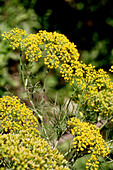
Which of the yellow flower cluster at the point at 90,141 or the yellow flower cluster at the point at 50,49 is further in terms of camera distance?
the yellow flower cluster at the point at 50,49

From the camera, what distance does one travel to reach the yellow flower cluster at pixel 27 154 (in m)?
0.89

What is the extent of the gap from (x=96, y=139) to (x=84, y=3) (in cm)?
181

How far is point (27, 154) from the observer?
909 mm

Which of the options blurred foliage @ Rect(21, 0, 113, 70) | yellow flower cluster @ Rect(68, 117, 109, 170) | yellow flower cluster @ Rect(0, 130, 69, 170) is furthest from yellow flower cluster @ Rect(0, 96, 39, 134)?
blurred foliage @ Rect(21, 0, 113, 70)

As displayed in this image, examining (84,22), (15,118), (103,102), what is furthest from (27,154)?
(84,22)

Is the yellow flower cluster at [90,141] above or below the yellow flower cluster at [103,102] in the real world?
below

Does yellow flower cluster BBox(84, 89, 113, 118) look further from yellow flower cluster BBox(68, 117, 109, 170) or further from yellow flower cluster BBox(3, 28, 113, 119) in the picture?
yellow flower cluster BBox(68, 117, 109, 170)

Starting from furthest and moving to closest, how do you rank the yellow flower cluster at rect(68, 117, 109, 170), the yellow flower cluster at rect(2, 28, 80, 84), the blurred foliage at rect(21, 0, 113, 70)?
the blurred foliage at rect(21, 0, 113, 70) → the yellow flower cluster at rect(2, 28, 80, 84) → the yellow flower cluster at rect(68, 117, 109, 170)

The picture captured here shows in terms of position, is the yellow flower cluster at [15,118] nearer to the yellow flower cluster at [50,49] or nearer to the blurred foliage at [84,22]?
the yellow flower cluster at [50,49]

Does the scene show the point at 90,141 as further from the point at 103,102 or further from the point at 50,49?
the point at 50,49

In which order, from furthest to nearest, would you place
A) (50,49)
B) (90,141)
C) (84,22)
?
(84,22), (50,49), (90,141)

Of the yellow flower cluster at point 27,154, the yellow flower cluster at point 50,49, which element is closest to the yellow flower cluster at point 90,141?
the yellow flower cluster at point 27,154

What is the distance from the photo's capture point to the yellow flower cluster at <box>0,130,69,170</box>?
0.89m

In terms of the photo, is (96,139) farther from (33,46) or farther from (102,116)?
(33,46)
